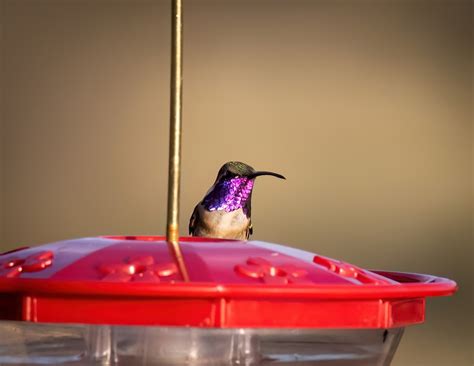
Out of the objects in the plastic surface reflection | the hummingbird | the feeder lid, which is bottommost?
the hummingbird

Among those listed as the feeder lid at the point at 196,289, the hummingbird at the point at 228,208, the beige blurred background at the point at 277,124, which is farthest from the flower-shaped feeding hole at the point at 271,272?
the beige blurred background at the point at 277,124

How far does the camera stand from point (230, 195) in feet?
9.86

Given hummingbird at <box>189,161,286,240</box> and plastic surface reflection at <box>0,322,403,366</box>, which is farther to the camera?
hummingbird at <box>189,161,286,240</box>

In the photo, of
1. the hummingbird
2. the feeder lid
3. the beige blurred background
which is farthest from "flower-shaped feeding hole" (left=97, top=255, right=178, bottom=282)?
the beige blurred background

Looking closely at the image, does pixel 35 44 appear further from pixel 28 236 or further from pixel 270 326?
pixel 270 326

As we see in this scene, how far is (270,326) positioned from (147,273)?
9 centimetres

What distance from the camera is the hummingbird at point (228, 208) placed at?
2.94 m

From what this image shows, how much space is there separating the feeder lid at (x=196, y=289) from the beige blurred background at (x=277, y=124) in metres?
3.82

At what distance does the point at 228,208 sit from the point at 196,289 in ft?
7.49

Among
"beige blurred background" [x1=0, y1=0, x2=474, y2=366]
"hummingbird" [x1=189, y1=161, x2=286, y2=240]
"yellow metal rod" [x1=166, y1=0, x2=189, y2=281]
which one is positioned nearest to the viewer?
"yellow metal rod" [x1=166, y1=0, x2=189, y2=281]

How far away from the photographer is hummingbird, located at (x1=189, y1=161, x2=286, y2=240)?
294 cm

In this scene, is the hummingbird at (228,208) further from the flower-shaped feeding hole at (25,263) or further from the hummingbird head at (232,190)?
the flower-shaped feeding hole at (25,263)

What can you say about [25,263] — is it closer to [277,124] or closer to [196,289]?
[196,289]

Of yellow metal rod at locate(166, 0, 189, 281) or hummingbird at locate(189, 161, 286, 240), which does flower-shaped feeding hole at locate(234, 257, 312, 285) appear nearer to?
yellow metal rod at locate(166, 0, 189, 281)
